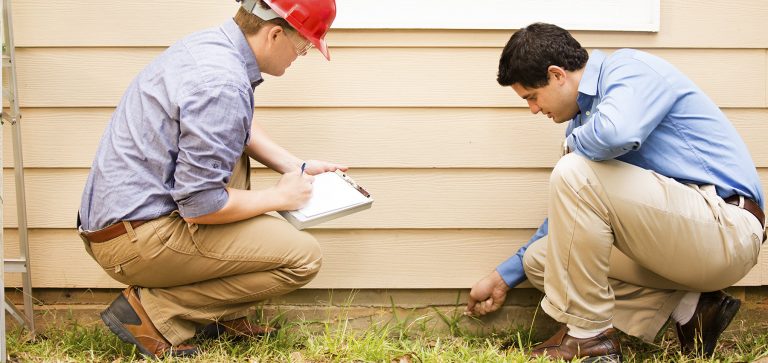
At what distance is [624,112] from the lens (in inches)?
93.7

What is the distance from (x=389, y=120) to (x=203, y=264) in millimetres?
927

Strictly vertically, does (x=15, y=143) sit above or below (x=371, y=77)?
below

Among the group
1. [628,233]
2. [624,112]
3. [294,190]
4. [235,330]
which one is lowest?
[235,330]

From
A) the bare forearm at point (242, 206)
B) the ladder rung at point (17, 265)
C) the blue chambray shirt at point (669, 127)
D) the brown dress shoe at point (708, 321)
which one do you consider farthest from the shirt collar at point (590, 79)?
the ladder rung at point (17, 265)

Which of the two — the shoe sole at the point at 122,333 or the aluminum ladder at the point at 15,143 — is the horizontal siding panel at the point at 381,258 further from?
the shoe sole at the point at 122,333

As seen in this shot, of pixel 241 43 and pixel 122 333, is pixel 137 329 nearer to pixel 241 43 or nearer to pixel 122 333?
pixel 122 333

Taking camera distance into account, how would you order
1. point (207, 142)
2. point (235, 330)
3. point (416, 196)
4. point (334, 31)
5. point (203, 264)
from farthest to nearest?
point (416, 196), point (334, 31), point (235, 330), point (203, 264), point (207, 142)

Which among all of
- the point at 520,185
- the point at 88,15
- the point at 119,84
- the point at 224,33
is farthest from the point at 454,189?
the point at 88,15

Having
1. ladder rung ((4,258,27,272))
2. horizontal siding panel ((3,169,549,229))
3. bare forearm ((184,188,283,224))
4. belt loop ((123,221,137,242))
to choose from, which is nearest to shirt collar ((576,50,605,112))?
horizontal siding panel ((3,169,549,229))

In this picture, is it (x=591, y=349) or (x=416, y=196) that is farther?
(x=416, y=196)

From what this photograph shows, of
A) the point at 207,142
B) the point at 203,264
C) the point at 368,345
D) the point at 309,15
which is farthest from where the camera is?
the point at 368,345

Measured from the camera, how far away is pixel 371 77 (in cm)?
302

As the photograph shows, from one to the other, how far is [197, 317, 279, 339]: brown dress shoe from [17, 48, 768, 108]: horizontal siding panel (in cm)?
83

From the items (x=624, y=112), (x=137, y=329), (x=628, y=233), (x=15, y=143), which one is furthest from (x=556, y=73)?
(x=15, y=143)
